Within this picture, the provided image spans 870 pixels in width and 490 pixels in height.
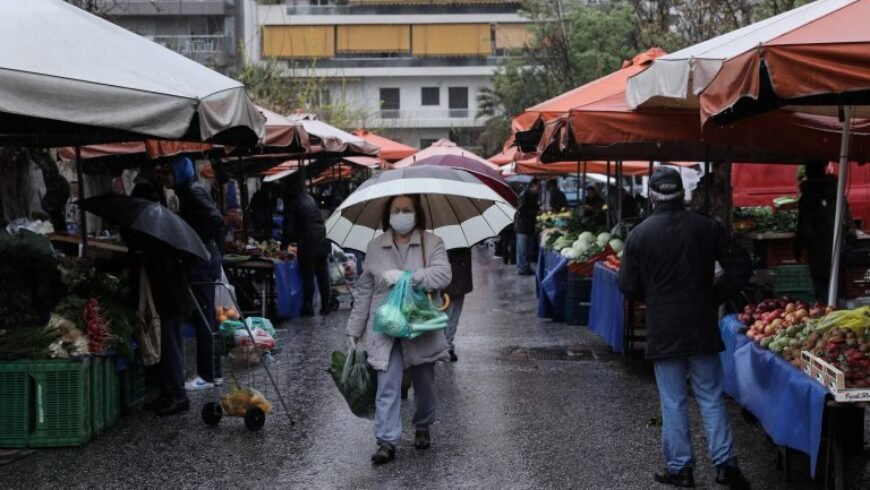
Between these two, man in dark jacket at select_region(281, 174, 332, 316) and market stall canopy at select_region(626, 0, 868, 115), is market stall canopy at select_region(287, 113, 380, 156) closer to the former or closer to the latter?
man in dark jacket at select_region(281, 174, 332, 316)

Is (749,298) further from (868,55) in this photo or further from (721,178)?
(868,55)

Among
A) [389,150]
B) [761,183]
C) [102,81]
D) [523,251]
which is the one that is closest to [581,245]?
[102,81]

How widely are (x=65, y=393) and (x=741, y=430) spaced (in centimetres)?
473

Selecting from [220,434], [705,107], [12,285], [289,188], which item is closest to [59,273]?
[12,285]

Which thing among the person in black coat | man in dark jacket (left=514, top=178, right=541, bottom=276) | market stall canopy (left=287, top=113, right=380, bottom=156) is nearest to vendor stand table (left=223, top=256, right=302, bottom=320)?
market stall canopy (left=287, top=113, right=380, bottom=156)

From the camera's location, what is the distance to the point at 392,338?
22.8ft

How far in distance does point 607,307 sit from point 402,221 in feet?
15.1

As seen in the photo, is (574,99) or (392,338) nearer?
(392,338)

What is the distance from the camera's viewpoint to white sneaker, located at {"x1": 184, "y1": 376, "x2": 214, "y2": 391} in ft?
31.1

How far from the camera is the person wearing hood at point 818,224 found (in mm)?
10844

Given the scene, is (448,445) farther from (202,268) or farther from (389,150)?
(389,150)

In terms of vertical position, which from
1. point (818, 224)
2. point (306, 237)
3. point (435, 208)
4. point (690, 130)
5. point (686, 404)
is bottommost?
point (686, 404)

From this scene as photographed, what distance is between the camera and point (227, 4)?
54906 millimetres

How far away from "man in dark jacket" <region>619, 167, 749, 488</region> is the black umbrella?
312cm
